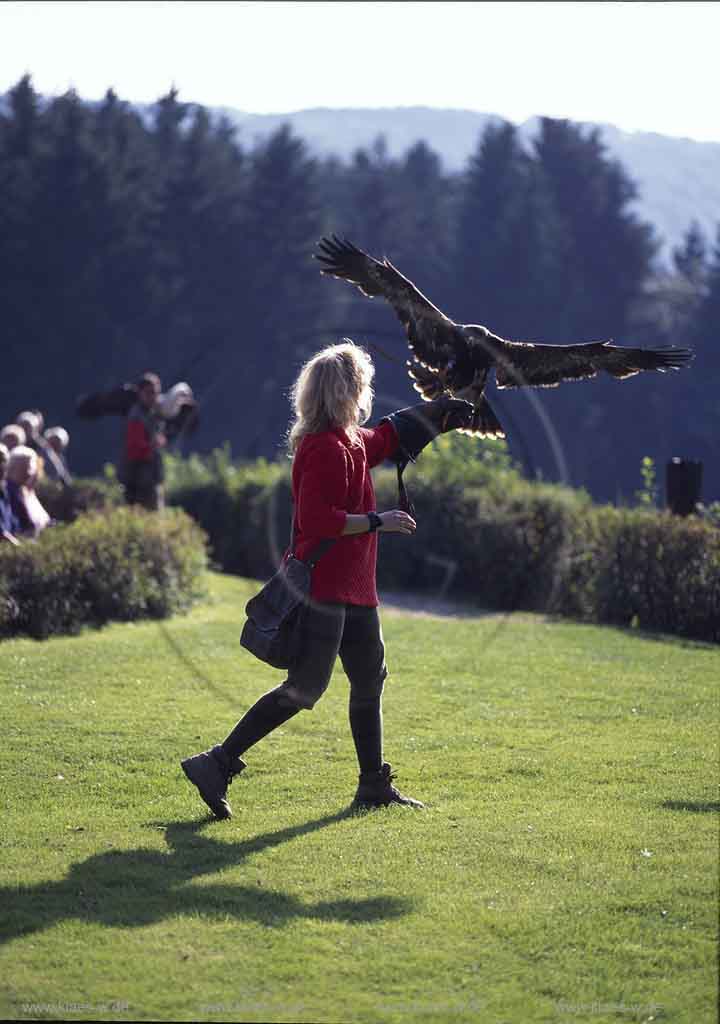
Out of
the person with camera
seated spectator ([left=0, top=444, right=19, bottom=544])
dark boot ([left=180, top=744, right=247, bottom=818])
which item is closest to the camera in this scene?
dark boot ([left=180, top=744, right=247, bottom=818])

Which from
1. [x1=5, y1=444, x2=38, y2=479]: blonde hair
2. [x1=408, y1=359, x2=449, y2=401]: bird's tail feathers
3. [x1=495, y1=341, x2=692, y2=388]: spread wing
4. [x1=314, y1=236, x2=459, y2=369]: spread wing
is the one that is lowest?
[x1=5, y1=444, x2=38, y2=479]: blonde hair

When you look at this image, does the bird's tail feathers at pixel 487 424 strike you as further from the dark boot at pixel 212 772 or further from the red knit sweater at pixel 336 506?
the dark boot at pixel 212 772

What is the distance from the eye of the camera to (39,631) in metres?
10.8

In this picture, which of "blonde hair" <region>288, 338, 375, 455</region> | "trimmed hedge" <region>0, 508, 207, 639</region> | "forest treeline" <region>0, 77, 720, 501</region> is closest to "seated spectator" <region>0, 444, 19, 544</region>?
"trimmed hedge" <region>0, 508, 207, 639</region>

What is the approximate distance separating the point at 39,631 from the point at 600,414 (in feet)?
153

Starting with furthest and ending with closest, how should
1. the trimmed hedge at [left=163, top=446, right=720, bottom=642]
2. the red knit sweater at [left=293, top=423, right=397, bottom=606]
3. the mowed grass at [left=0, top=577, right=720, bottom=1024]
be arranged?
the trimmed hedge at [left=163, top=446, right=720, bottom=642] → the red knit sweater at [left=293, top=423, right=397, bottom=606] → the mowed grass at [left=0, top=577, right=720, bottom=1024]

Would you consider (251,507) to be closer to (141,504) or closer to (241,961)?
(141,504)

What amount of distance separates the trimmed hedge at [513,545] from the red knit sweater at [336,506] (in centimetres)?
690

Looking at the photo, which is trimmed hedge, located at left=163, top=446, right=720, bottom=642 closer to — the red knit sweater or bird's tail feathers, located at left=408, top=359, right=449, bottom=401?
bird's tail feathers, located at left=408, top=359, right=449, bottom=401

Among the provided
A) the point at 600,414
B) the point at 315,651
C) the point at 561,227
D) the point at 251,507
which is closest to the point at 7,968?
the point at 315,651

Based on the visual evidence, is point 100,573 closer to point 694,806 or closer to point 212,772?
point 212,772

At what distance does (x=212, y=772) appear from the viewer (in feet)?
19.5

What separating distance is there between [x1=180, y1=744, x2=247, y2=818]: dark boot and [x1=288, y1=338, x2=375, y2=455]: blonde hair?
4.59 ft

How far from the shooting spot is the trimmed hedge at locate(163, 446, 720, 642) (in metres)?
12.5
